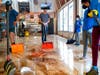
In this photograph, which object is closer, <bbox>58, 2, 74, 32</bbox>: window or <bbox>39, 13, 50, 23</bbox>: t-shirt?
<bbox>39, 13, 50, 23</bbox>: t-shirt

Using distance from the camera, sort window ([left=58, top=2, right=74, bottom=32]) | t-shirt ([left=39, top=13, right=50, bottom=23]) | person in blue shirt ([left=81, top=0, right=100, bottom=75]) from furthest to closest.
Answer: window ([left=58, top=2, right=74, bottom=32]) < t-shirt ([left=39, top=13, right=50, bottom=23]) < person in blue shirt ([left=81, top=0, right=100, bottom=75])

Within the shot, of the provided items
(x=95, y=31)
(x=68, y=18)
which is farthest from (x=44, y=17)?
(x=68, y=18)

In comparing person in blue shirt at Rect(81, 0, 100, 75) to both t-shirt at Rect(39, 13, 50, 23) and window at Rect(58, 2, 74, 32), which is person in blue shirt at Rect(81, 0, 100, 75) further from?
window at Rect(58, 2, 74, 32)

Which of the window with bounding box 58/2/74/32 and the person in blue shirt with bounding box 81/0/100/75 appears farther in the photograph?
the window with bounding box 58/2/74/32

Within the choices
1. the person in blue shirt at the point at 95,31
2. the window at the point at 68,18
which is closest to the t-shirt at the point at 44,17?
the window at the point at 68,18

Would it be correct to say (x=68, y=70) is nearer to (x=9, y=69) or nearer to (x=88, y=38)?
(x=9, y=69)

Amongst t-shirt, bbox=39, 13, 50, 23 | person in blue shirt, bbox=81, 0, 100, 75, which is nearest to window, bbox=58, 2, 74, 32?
t-shirt, bbox=39, 13, 50, 23

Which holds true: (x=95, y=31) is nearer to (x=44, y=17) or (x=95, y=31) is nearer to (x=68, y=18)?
(x=44, y=17)

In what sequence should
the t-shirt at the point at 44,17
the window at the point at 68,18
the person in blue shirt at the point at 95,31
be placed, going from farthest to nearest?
the window at the point at 68,18 → the t-shirt at the point at 44,17 → the person in blue shirt at the point at 95,31

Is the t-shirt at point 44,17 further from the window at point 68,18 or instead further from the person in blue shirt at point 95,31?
the person in blue shirt at point 95,31

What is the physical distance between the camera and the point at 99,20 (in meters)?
3.23

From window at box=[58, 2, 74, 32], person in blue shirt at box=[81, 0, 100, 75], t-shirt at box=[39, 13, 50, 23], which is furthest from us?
window at box=[58, 2, 74, 32]

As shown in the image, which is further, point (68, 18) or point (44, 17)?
point (68, 18)

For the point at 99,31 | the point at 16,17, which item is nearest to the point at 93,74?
the point at 99,31
